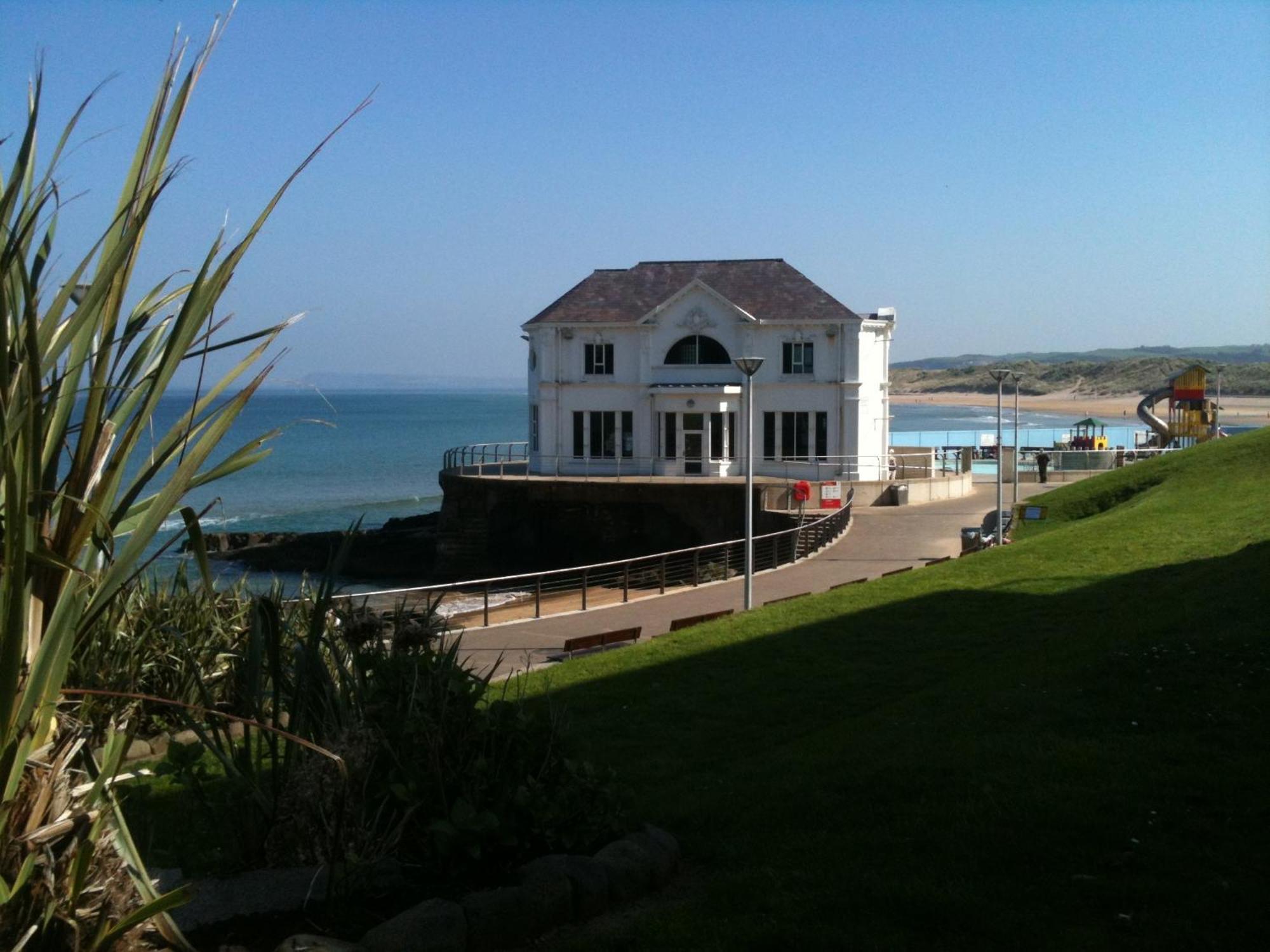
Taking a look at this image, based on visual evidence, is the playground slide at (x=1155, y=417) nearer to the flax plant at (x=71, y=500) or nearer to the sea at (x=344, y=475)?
the sea at (x=344, y=475)

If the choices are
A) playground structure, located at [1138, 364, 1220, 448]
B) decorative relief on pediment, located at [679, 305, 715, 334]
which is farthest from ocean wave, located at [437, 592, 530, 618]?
playground structure, located at [1138, 364, 1220, 448]

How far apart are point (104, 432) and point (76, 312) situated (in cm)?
38

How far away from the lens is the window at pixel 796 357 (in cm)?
4734

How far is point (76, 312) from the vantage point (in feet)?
13.0

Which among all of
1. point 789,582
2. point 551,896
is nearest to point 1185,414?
point 789,582

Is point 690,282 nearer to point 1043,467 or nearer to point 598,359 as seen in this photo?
point 598,359

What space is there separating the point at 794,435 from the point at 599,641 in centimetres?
3110

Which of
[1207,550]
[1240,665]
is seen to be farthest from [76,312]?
[1207,550]

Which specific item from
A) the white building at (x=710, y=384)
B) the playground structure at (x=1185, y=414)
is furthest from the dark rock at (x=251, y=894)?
the playground structure at (x=1185, y=414)

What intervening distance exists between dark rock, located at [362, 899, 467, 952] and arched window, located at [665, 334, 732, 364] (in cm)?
4304

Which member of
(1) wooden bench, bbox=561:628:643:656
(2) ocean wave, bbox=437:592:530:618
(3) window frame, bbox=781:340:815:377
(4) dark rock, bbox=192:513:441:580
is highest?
(3) window frame, bbox=781:340:815:377

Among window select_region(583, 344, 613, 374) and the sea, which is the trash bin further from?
window select_region(583, 344, 613, 374)

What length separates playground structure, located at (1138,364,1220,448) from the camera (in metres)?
58.8

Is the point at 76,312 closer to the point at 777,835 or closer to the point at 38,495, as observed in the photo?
the point at 38,495
